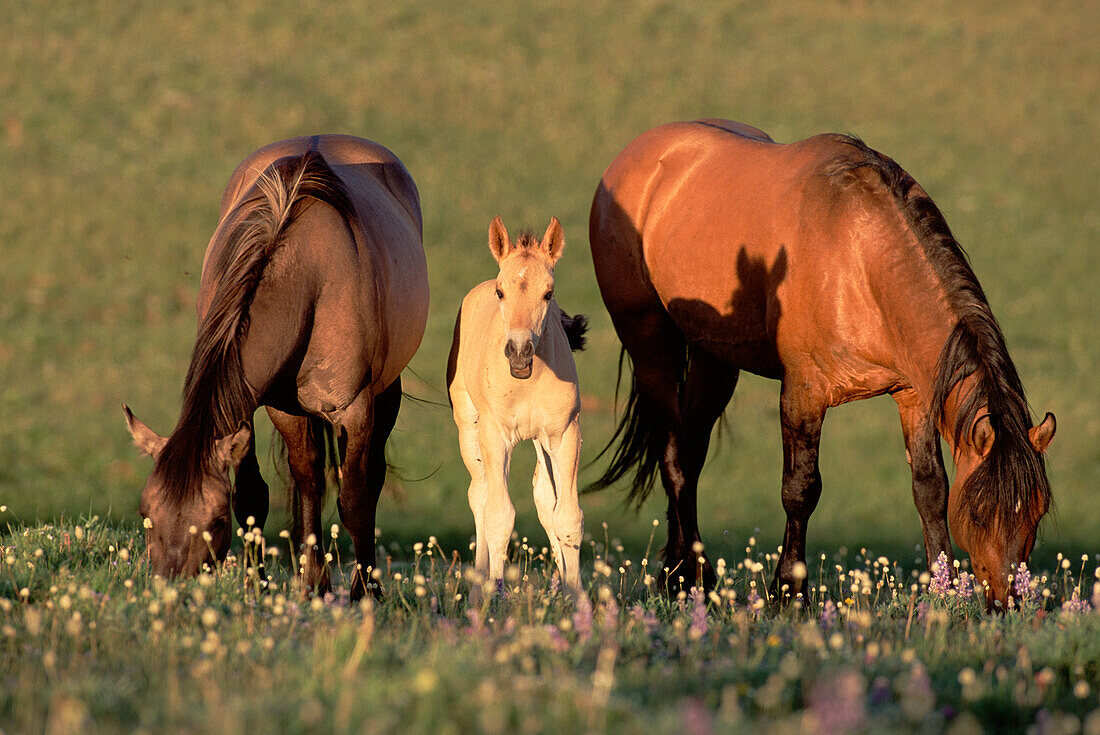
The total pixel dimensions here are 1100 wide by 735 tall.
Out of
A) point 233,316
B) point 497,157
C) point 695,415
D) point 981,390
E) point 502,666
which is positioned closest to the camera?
point 502,666

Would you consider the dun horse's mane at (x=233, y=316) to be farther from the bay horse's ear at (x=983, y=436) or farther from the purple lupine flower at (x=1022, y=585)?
the purple lupine flower at (x=1022, y=585)

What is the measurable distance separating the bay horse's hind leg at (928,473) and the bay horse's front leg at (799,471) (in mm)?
501

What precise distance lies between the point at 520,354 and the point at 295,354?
137 cm

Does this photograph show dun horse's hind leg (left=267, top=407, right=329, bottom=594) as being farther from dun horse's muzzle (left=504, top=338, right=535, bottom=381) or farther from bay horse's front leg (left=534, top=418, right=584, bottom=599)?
dun horse's muzzle (left=504, top=338, right=535, bottom=381)

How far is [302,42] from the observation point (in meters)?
35.3

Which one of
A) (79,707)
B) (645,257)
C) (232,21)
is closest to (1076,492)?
(645,257)

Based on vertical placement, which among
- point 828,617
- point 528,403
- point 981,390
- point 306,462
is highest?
point 981,390

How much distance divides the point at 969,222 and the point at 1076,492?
15.0m

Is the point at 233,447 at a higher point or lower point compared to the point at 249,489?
higher

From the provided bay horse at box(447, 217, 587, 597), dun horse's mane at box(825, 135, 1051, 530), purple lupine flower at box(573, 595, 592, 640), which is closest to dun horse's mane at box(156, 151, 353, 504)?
bay horse at box(447, 217, 587, 597)

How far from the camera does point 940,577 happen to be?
233 inches

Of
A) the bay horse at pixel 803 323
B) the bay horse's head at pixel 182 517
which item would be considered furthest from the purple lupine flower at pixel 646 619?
the bay horse's head at pixel 182 517

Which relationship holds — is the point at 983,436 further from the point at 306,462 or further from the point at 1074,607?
the point at 306,462

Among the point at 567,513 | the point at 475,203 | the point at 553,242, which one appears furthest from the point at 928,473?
the point at 475,203
